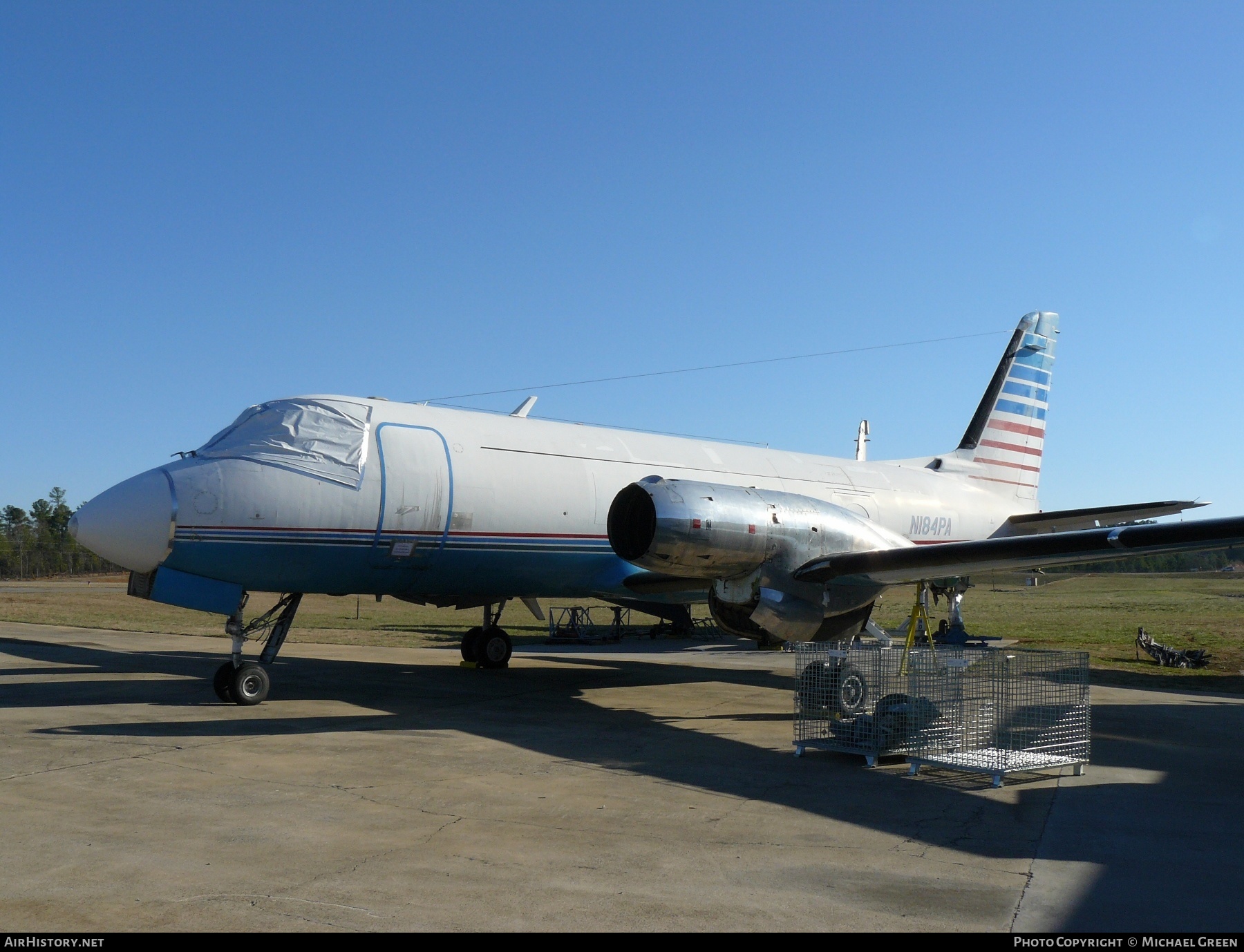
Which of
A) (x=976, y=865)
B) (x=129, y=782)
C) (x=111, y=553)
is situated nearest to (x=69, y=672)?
(x=111, y=553)

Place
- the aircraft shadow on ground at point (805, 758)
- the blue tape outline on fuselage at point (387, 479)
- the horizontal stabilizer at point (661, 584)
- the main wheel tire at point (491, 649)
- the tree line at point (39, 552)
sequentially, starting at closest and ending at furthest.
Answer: the aircraft shadow on ground at point (805, 758), the blue tape outline on fuselage at point (387, 479), the horizontal stabilizer at point (661, 584), the main wheel tire at point (491, 649), the tree line at point (39, 552)

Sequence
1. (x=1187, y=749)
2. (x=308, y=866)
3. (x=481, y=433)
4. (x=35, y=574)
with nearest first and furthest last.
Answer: (x=308, y=866), (x=1187, y=749), (x=481, y=433), (x=35, y=574)

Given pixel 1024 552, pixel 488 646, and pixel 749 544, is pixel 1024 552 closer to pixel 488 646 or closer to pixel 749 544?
pixel 749 544

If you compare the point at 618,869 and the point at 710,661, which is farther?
the point at 710,661

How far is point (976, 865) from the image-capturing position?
5883mm

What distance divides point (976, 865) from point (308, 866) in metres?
3.89

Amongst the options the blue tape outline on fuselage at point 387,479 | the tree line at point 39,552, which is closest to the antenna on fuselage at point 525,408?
the blue tape outline on fuselage at point 387,479

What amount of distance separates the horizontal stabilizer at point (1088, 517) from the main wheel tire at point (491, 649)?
31.3 ft

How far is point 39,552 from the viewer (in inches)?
3684

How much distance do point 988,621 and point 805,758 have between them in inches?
1206

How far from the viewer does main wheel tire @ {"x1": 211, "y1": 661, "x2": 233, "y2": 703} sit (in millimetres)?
12008

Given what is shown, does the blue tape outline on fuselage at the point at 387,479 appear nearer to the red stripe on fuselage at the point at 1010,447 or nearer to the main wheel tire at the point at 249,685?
the main wheel tire at the point at 249,685

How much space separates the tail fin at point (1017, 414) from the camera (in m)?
20.6

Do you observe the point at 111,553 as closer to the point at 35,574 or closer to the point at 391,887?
the point at 391,887
